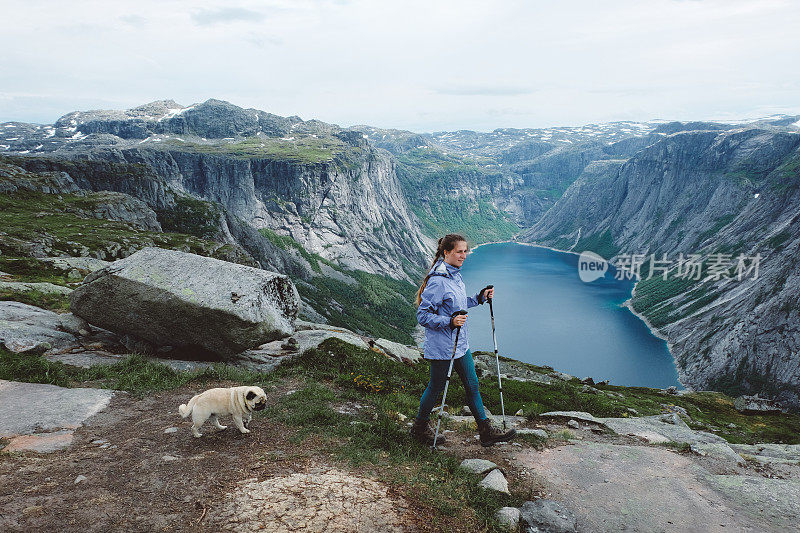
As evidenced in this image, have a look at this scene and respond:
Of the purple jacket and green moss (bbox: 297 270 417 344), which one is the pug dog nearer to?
the purple jacket

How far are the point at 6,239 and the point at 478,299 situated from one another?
2279 inches

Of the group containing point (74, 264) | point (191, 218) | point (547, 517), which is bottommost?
point (191, 218)

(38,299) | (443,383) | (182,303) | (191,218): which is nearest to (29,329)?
(182,303)

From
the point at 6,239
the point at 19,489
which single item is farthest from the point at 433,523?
the point at 6,239

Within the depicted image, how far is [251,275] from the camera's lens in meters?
16.8

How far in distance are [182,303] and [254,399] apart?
23.6 feet

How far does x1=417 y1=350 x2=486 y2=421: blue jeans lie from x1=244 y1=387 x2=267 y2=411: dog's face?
3982mm

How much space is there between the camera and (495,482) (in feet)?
26.9

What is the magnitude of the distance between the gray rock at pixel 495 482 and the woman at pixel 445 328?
5.56 ft

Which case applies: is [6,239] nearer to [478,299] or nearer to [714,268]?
[478,299]

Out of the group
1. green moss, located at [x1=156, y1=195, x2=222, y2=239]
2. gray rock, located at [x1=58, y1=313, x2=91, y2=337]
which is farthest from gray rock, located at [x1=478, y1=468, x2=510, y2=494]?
green moss, located at [x1=156, y1=195, x2=222, y2=239]

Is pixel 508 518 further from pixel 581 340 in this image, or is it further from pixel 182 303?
pixel 581 340

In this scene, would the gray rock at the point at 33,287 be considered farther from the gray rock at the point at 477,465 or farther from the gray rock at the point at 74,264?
the gray rock at the point at 477,465

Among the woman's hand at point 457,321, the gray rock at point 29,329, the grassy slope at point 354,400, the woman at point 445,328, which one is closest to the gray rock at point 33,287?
the gray rock at point 29,329
